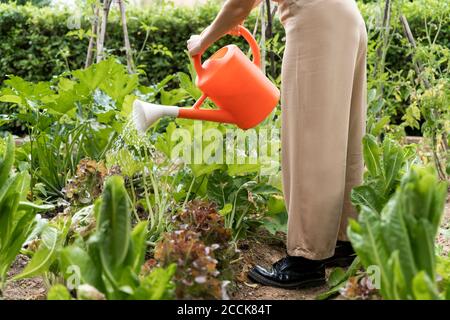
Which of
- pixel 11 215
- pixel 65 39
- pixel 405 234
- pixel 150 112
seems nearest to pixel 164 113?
pixel 150 112

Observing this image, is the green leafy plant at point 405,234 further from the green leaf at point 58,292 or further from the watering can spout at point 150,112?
the watering can spout at point 150,112

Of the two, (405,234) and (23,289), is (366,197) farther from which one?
(23,289)

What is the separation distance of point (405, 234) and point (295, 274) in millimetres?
859

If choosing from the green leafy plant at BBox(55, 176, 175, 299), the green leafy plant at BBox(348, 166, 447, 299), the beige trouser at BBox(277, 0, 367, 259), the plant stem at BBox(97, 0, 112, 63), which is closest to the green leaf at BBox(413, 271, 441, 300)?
the green leafy plant at BBox(348, 166, 447, 299)

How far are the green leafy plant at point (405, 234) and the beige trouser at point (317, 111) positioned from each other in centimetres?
69

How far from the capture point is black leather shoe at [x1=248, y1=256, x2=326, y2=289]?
2.05 metres

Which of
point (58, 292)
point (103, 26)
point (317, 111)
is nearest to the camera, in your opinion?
point (58, 292)

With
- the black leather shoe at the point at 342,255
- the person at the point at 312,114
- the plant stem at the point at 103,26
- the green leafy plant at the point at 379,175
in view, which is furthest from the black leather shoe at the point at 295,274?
the plant stem at the point at 103,26

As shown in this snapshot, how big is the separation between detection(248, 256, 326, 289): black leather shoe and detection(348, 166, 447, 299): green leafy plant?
0.78 meters

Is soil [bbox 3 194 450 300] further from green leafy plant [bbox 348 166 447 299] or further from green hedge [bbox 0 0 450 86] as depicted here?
green hedge [bbox 0 0 450 86]

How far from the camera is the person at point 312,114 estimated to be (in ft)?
6.27

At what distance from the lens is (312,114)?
1.94 m

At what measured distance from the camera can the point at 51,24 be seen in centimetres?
573
